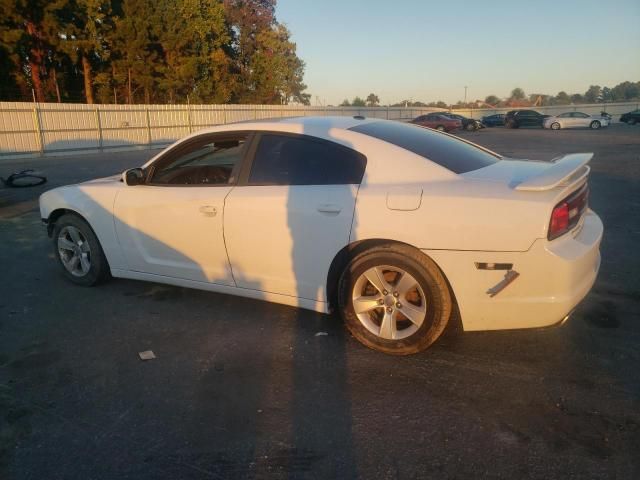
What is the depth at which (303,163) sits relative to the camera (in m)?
3.57

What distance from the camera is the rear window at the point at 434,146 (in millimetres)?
3418

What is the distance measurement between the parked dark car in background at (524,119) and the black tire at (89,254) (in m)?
41.1

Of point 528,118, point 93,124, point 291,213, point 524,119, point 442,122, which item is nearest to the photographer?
point 291,213

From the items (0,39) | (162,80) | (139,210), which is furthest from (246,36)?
(139,210)

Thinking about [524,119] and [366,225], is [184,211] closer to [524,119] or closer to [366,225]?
[366,225]

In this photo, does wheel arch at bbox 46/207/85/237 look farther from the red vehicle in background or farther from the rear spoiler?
the red vehicle in background

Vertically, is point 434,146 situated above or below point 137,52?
below

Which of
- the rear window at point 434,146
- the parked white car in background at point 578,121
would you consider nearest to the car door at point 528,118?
the parked white car in background at point 578,121

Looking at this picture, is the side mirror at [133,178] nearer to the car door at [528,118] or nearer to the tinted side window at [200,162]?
the tinted side window at [200,162]

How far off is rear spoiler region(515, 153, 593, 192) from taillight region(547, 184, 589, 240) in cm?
A: 11

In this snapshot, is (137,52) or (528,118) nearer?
(137,52)

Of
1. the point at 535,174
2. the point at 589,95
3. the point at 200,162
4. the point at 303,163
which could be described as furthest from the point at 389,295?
the point at 589,95

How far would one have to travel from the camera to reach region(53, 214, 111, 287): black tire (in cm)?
455

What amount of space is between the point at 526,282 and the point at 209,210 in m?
2.29
